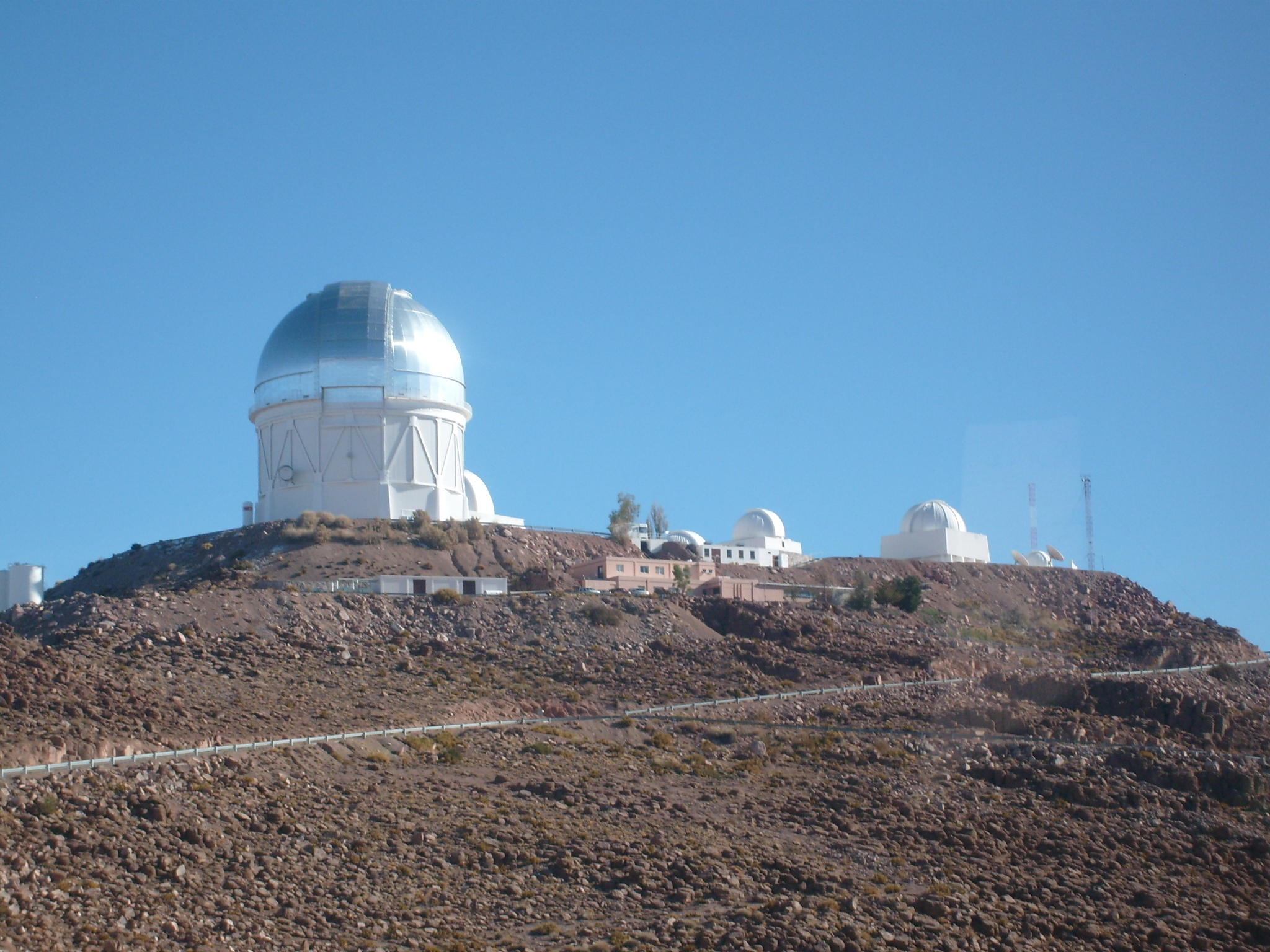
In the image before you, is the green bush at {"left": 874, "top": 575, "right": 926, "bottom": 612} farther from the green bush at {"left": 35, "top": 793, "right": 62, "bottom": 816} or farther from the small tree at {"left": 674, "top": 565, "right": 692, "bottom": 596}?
the green bush at {"left": 35, "top": 793, "right": 62, "bottom": 816}

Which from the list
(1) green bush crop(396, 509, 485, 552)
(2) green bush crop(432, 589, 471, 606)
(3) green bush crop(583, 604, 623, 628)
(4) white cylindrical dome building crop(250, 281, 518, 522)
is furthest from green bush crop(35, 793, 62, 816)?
(4) white cylindrical dome building crop(250, 281, 518, 522)

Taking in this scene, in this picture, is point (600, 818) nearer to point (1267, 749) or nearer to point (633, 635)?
point (633, 635)

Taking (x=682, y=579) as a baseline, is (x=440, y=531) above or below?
above

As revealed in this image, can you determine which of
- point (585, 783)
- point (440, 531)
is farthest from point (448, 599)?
point (585, 783)

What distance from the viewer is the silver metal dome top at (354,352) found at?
157 feet

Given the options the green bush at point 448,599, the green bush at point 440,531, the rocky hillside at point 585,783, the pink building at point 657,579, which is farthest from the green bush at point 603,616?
the green bush at point 440,531

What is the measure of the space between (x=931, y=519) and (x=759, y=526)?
24.3ft

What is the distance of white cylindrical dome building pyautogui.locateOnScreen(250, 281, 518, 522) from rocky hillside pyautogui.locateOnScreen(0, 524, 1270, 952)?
3.74 meters

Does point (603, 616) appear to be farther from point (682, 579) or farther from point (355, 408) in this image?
point (355, 408)

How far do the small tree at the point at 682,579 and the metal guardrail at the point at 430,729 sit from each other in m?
9.91

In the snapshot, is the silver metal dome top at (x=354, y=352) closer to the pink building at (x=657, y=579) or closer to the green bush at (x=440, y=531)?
the green bush at (x=440, y=531)

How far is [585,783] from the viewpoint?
85.1 ft

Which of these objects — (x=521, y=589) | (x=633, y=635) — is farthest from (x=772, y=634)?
(x=521, y=589)

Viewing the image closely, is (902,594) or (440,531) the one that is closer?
(440,531)
